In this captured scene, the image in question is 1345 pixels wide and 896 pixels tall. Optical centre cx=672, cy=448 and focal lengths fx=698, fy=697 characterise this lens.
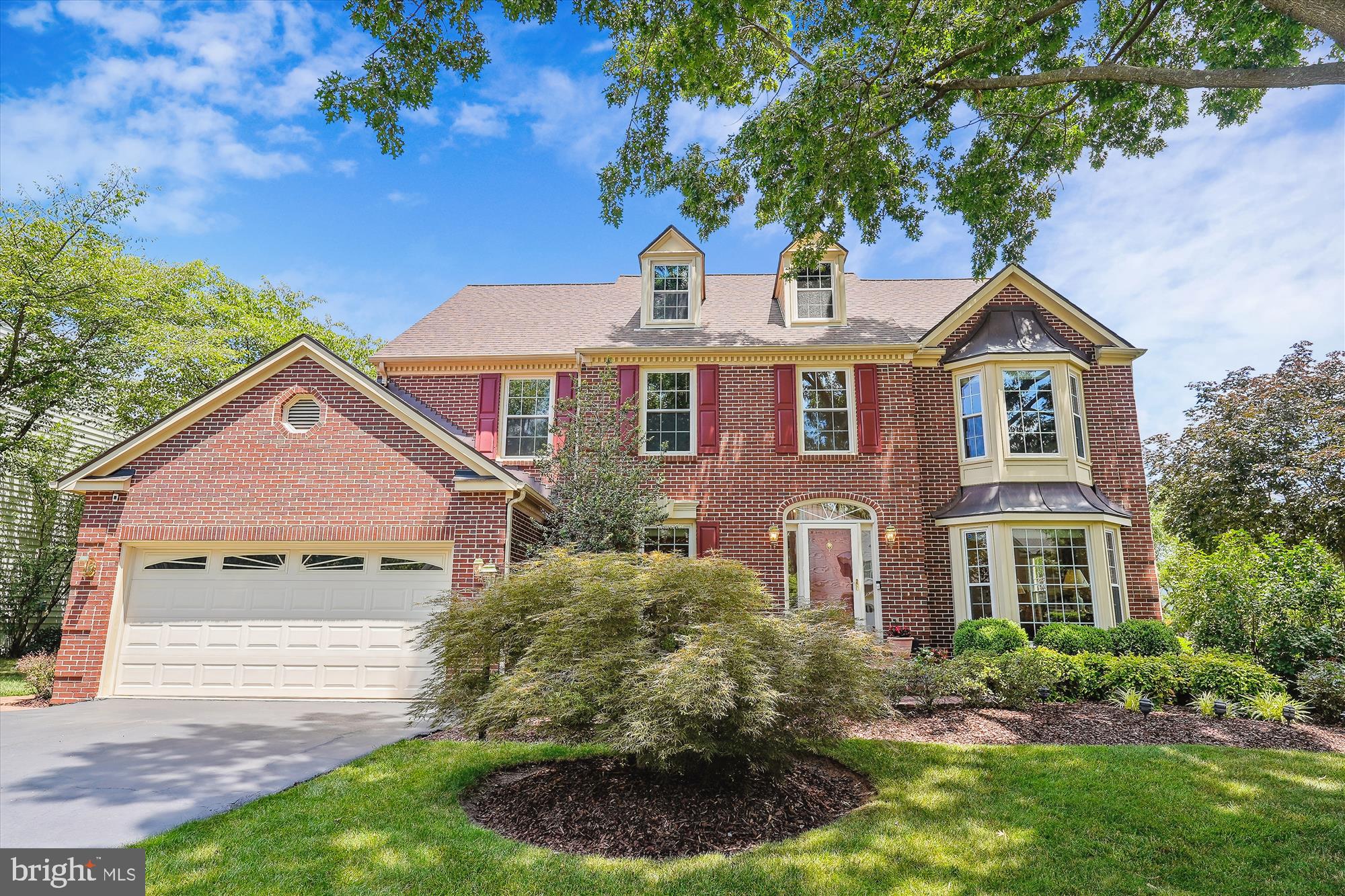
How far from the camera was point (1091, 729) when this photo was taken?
7.72m

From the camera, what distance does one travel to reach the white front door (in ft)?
43.2

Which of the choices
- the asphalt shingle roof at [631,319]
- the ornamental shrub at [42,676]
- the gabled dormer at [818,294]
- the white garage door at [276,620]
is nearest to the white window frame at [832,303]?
the gabled dormer at [818,294]

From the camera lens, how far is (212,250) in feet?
70.9

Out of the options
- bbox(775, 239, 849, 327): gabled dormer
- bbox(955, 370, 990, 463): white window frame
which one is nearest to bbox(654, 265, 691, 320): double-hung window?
bbox(775, 239, 849, 327): gabled dormer

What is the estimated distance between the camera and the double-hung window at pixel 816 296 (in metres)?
14.9

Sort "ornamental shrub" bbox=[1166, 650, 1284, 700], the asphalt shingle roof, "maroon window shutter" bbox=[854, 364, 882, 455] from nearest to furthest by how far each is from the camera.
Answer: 1. "ornamental shrub" bbox=[1166, 650, 1284, 700]
2. "maroon window shutter" bbox=[854, 364, 882, 455]
3. the asphalt shingle roof

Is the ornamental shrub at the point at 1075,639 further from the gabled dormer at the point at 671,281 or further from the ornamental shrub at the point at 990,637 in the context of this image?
the gabled dormer at the point at 671,281

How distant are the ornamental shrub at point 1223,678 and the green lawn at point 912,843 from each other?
8.73ft

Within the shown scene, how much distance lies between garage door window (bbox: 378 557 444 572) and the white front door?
6641 mm

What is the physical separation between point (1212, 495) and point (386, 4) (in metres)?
19.3

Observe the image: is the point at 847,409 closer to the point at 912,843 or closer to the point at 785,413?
the point at 785,413

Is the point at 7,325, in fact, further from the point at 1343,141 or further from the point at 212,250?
the point at 1343,141

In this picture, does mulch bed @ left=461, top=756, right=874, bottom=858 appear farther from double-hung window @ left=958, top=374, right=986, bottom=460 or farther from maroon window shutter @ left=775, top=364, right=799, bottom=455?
double-hung window @ left=958, top=374, right=986, bottom=460

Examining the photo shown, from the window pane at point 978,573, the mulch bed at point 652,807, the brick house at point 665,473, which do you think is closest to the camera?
the mulch bed at point 652,807
